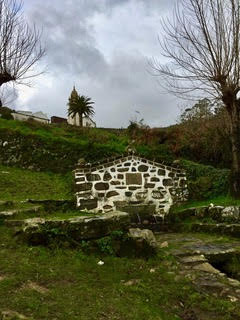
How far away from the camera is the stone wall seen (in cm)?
1096

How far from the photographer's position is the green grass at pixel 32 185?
1174cm

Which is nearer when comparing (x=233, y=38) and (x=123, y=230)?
(x=123, y=230)

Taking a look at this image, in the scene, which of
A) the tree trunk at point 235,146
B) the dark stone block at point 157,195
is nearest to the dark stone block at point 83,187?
the dark stone block at point 157,195

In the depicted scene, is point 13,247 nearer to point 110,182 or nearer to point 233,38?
point 110,182

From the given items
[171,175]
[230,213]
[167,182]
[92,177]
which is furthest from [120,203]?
[230,213]

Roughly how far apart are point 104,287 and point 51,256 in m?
1.20

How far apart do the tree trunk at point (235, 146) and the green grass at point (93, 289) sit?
16.5ft

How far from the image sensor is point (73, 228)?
6.24 m

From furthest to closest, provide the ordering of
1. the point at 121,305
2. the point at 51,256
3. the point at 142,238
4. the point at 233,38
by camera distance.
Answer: the point at 233,38 → the point at 142,238 → the point at 51,256 → the point at 121,305

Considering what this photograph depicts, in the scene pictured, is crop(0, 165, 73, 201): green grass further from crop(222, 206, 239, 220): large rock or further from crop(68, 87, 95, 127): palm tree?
crop(68, 87, 95, 127): palm tree

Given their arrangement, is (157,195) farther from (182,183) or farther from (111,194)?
(111,194)

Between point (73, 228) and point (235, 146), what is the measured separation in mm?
5948

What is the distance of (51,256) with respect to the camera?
18.4ft

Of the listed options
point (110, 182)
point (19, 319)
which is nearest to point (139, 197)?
point (110, 182)
